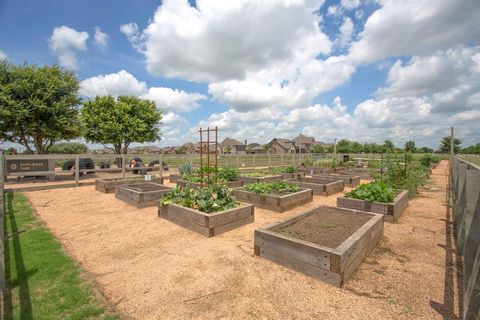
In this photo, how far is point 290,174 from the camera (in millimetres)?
13016

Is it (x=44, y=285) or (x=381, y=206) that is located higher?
(x=381, y=206)

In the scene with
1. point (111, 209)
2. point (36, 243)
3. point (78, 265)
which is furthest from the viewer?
point (111, 209)

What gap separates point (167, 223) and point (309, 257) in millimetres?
3620

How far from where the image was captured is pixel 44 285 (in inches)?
117

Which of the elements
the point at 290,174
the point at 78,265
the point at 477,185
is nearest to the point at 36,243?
the point at 78,265

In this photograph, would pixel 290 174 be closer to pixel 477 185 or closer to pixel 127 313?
pixel 477 185

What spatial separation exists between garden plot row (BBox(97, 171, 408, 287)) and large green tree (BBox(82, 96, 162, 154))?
16.5 metres

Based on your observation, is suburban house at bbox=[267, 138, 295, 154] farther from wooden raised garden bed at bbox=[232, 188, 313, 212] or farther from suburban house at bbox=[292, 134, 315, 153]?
wooden raised garden bed at bbox=[232, 188, 313, 212]

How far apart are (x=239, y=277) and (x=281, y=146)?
68.7 m

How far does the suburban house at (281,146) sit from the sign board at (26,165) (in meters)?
60.9

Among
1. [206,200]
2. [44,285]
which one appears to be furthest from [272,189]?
[44,285]

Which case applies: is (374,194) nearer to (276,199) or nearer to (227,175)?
(276,199)

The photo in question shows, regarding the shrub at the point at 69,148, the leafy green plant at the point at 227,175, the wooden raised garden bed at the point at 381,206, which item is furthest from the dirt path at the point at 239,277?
the shrub at the point at 69,148

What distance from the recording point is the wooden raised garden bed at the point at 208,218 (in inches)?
190
